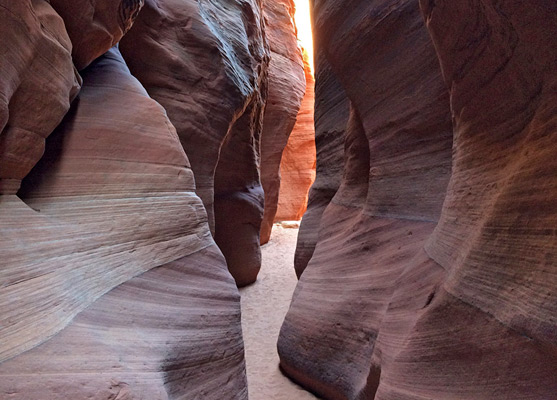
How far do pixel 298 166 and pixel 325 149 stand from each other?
10.8m

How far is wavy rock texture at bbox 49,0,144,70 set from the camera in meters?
2.47

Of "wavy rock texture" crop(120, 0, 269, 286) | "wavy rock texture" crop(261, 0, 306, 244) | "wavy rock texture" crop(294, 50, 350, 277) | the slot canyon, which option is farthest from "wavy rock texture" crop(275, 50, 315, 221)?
the slot canyon

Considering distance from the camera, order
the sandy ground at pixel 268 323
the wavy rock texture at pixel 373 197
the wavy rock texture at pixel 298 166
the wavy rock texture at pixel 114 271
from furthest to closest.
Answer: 1. the wavy rock texture at pixel 298 166
2. the sandy ground at pixel 268 323
3. the wavy rock texture at pixel 373 197
4. the wavy rock texture at pixel 114 271

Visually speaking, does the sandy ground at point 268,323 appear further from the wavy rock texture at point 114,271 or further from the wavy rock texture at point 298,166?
the wavy rock texture at point 298,166

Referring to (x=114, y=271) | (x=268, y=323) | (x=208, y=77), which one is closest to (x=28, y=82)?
(x=114, y=271)

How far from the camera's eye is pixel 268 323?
18.6 ft

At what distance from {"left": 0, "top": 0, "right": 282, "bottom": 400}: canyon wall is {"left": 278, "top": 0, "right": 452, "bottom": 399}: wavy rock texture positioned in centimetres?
123

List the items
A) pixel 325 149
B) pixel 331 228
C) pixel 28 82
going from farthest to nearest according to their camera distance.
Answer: pixel 325 149 < pixel 331 228 < pixel 28 82

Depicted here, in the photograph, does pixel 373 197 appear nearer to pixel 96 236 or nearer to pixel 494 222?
pixel 494 222

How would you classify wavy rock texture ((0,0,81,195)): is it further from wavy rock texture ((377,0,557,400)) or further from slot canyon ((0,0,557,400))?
wavy rock texture ((377,0,557,400))

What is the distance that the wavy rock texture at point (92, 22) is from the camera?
2.47m

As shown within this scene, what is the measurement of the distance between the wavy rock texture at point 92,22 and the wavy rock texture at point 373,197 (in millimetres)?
2321

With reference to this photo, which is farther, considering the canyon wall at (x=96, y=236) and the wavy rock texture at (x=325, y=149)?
the wavy rock texture at (x=325, y=149)

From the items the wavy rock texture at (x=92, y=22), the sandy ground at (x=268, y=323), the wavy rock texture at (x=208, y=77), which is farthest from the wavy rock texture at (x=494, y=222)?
the wavy rock texture at (x=208, y=77)
